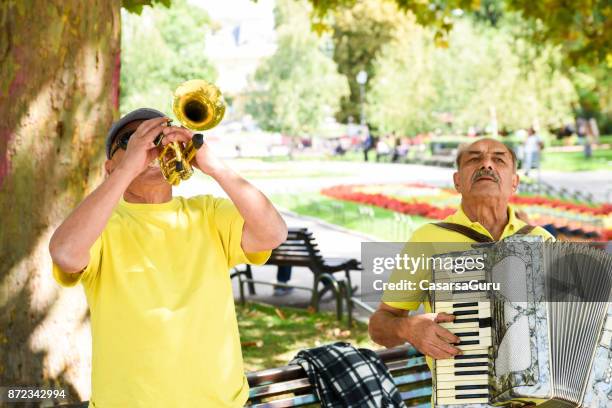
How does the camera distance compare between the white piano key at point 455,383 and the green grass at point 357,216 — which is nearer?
→ the white piano key at point 455,383

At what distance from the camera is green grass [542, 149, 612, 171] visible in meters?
30.4

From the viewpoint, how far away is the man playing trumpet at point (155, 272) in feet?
7.70

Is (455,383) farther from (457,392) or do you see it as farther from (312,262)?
(312,262)

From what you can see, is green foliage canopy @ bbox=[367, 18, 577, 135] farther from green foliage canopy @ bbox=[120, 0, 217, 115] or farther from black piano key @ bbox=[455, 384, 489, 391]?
black piano key @ bbox=[455, 384, 489, 391]

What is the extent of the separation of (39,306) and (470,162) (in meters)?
2.23

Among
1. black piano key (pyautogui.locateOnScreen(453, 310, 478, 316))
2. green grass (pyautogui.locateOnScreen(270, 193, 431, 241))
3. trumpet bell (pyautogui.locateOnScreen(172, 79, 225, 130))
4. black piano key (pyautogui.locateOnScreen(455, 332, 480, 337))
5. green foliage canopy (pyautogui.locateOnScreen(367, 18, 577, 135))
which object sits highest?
green foliage canopy (pyautogui.locateOnScreen(367, 18, 577, 135))

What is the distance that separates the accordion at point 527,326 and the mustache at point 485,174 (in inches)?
22.0

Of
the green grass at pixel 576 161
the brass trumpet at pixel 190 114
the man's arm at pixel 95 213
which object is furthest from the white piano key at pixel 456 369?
the green grass at pixel 576 161

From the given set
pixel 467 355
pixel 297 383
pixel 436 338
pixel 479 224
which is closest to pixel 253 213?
pixel 436 338

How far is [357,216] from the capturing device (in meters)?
14.9

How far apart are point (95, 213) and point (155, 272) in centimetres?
25

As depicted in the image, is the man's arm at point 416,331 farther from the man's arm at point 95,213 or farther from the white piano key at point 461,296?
the man's arm at point 95,213

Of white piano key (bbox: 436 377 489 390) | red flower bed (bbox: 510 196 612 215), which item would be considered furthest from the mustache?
red flower bed (bbox: 510 196 612 215)

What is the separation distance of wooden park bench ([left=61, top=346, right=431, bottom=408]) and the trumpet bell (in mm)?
1503
